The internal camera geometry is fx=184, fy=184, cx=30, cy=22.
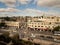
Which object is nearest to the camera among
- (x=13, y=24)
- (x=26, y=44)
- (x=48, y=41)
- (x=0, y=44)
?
(x=0, y=44)

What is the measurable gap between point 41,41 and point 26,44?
2.07 feet

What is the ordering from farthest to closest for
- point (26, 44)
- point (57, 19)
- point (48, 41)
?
point (57, 19) → point (48, 41) → point (26, 44)

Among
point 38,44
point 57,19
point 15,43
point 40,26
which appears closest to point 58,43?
point 38,44

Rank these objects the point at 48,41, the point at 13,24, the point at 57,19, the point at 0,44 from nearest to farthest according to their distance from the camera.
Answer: the point at 0,44, the point at 48,41, the point at 13,24, the point at 57,19

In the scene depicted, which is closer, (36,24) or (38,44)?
(38,44)

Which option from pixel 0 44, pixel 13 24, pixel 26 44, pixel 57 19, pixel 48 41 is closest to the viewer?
pixel 0 44

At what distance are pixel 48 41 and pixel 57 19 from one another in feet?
23.5

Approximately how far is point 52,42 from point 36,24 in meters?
5.04

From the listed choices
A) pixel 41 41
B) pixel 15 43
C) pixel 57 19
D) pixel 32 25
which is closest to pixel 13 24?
pixel 32 25

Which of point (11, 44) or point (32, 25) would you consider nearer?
point (11, 44)

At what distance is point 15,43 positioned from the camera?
13.4 ft

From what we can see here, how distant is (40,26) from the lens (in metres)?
9.47

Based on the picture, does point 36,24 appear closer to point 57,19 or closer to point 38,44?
point 57,19

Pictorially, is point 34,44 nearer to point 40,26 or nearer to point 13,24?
point 40,26
